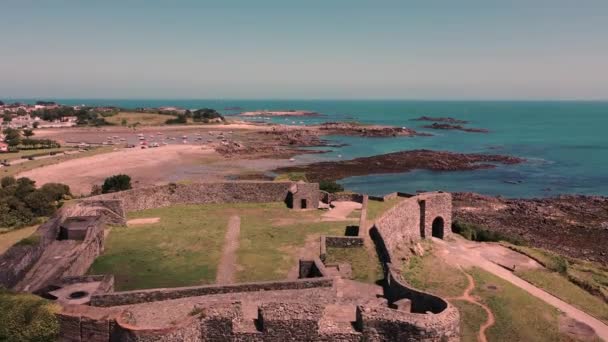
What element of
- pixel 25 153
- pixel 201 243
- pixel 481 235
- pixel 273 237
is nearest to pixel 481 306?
pixel 273 237

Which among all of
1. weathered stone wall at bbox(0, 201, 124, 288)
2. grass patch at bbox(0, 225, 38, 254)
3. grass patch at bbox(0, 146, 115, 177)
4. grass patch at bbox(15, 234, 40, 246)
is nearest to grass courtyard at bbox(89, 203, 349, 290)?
weathered stone wall at bbox(0, 201, 124, 288)

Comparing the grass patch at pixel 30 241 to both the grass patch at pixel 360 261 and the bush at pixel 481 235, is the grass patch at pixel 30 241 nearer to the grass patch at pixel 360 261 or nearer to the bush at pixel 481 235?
the grass patch at pixel 360 261

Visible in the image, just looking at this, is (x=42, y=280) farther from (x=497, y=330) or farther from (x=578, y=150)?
(x=578, y=150)

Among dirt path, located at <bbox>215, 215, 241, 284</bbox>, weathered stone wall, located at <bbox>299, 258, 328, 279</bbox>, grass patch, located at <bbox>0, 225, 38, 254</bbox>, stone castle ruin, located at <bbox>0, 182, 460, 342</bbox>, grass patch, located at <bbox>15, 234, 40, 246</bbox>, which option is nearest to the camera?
stone castle ruin, located at <bbox>0, 182, 460, 342</bbox>

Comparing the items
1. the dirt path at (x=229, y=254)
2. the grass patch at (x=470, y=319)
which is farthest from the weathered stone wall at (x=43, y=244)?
the grass patch at (x=470, y=319)

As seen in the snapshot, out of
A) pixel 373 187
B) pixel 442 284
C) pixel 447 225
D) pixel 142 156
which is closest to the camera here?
pixel 442 284

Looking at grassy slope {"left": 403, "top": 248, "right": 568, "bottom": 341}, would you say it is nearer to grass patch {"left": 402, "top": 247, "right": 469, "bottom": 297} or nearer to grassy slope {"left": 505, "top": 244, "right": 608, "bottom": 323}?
grass patch {"left": 402, "top": 247, "right": 469, "bottom": 297}

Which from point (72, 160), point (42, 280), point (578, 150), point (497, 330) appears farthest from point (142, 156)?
point (578, 150)
